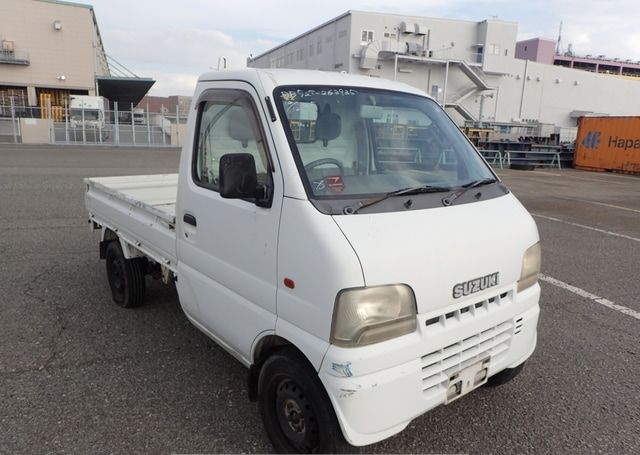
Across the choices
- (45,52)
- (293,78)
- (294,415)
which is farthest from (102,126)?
(294,415)

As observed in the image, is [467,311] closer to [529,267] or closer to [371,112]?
[529,267]

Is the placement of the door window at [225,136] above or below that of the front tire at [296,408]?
above

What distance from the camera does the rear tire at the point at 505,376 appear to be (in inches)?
123

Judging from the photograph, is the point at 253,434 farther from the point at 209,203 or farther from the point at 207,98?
the point at 207,98

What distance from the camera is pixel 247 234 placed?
8.87ft

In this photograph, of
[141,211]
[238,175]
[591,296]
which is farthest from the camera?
[591,296]

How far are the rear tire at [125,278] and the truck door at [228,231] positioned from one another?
4.34 feet

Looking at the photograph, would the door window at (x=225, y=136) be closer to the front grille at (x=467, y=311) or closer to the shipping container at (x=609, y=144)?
the front grille at (x=467, y=311)

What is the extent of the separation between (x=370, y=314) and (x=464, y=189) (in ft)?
3.82

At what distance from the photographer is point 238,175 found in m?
2.48

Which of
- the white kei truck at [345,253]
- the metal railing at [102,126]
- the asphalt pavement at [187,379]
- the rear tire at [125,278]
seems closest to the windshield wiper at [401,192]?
the white kei truck at [345,253]

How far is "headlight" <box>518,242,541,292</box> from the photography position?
284 centimetres

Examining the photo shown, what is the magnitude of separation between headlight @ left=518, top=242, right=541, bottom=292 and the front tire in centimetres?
136

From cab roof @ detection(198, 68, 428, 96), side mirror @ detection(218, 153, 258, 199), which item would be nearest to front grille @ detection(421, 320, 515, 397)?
side mirror @ detection(218, 153, 258, 199)
